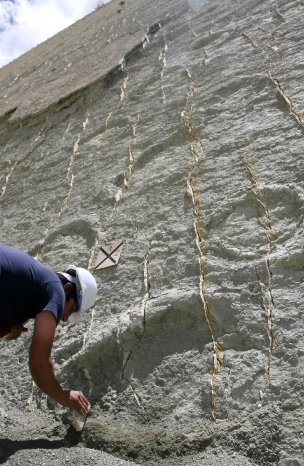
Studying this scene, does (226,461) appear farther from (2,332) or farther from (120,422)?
(2,332)

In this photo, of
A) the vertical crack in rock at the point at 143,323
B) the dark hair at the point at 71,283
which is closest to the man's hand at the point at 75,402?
the vertical crack in rock at the point at 143,323

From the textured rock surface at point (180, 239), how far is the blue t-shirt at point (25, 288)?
1.99 feet

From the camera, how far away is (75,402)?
6.19ft

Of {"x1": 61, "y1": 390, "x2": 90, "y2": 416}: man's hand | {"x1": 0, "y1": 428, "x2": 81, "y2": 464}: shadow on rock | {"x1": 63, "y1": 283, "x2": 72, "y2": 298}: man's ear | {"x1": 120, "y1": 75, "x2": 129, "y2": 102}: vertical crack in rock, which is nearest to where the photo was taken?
{"x1": 61, "y1": 390, "x2": 90, "y2": 416}: man's hand

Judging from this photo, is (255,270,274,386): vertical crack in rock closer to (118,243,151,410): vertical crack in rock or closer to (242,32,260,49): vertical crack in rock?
(118,243,151,410): vertical crack in rock

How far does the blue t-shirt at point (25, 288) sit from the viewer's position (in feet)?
5.67

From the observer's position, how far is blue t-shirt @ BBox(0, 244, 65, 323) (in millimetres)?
1727

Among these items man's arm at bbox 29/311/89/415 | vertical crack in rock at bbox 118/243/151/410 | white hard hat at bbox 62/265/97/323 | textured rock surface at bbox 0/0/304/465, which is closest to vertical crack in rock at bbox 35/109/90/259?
textured rock surface at bbox 0/0/304/465

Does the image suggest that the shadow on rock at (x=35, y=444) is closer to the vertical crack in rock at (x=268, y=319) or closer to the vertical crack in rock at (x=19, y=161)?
the vertical crack in rock at (x=268, y=319)

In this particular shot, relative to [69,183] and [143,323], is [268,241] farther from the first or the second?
[69,183]

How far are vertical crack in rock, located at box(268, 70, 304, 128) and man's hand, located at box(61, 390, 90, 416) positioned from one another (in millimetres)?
1997

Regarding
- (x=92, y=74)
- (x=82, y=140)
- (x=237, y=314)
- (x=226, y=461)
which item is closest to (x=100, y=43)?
(x=92, y=74)

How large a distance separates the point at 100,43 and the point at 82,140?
8.52 feet

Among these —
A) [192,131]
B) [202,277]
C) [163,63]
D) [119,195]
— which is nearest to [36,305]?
[202,277]
